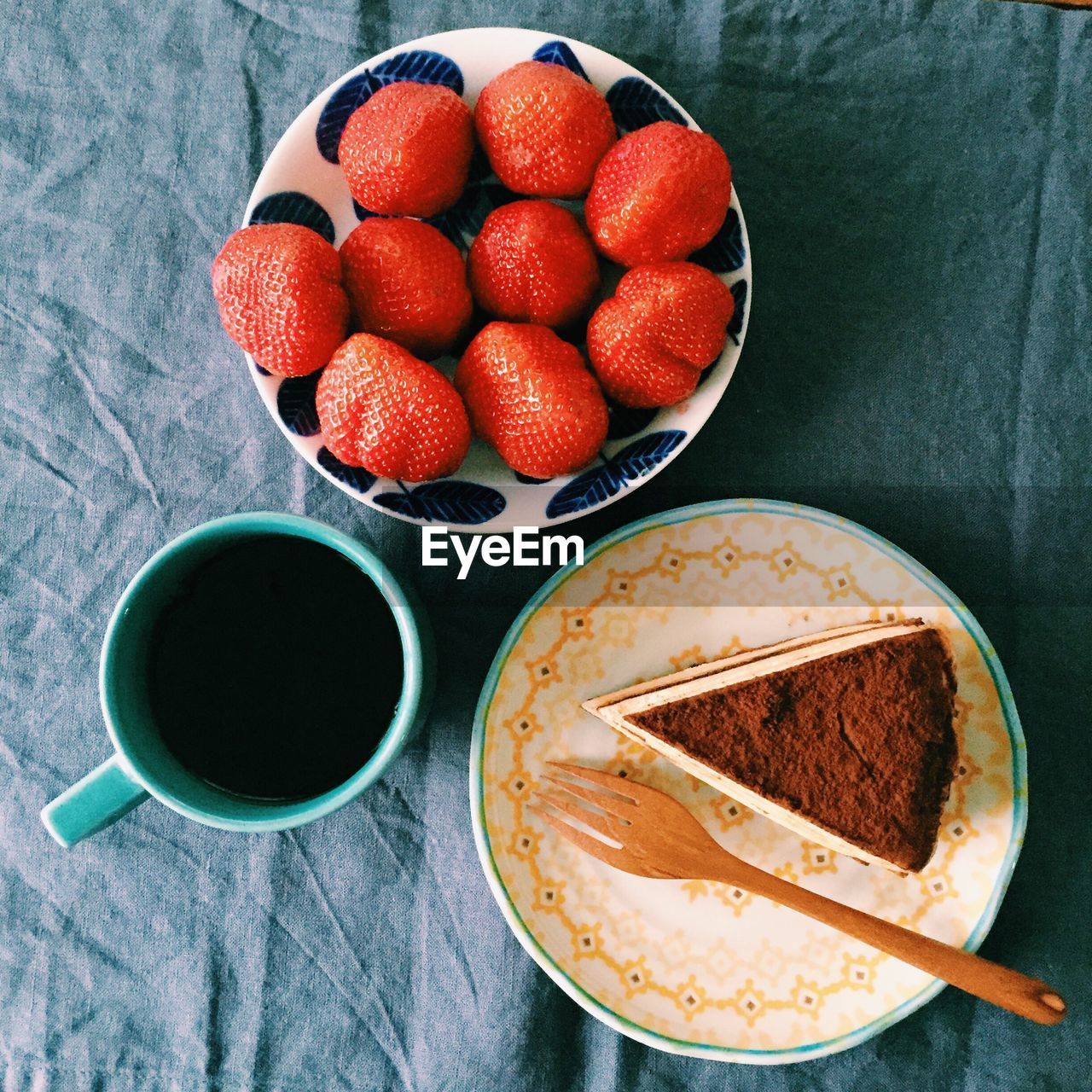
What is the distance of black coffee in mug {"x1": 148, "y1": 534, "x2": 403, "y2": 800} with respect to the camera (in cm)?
86

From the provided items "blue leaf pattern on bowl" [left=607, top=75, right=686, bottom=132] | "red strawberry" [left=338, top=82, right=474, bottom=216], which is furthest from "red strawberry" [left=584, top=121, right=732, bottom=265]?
"red strawberry" [left=338, top=82, right=474, bottom=216]

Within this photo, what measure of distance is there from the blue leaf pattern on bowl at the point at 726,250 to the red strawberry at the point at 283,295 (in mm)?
343

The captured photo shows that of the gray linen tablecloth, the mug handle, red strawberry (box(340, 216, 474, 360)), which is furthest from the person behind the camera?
the gray linen tablecloth

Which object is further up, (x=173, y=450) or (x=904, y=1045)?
(x=173, y=450)

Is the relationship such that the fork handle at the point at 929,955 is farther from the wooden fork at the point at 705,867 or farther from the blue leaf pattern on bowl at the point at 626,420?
the blue leaf pattern on bowl at the point at 626,420

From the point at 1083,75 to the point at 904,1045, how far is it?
3.46 ft

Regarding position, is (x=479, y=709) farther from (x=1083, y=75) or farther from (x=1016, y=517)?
(x=1083, y=75)

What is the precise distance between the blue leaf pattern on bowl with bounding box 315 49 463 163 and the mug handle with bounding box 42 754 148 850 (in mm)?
593

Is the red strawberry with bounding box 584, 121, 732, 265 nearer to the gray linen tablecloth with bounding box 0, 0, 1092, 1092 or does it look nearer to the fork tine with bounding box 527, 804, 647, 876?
the gray linen tablecloth with bounding box 0, 0, 1092, 1092

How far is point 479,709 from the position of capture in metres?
0.94

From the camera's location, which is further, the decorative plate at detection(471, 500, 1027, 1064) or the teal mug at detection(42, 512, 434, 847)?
the decorative plate at detection(471, 500, 1027, 1064)

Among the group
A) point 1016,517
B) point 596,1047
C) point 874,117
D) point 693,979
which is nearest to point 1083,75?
point 874,117

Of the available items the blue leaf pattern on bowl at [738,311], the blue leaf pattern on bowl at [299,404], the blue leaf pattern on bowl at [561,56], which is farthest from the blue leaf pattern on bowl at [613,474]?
the blue leaf pattern on bowl at [561,56]

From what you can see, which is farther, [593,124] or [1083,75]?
[1083,75]
